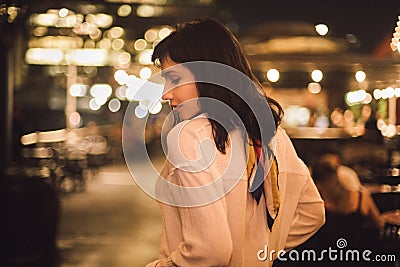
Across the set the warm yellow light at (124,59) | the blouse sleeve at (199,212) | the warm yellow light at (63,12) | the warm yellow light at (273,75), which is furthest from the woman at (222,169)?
the warm yellow light at (63,12)

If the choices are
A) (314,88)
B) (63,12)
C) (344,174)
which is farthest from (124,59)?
(344,174)

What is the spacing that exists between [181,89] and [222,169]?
31 centimetres

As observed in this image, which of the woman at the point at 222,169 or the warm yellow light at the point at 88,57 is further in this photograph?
the warm yellow light at the point at 88,57

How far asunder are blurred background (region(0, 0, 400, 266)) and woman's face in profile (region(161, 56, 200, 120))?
3.97 feet

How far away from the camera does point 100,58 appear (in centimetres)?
354

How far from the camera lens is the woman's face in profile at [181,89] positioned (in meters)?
2.14

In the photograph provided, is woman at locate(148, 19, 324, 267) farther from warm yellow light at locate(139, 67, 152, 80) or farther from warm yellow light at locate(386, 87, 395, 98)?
warm yellow light at locate(386, 87, 395, 98)

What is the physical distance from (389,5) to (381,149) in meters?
0.73

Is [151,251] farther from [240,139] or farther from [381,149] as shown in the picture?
[240,139]

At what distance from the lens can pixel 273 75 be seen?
3.39 metres

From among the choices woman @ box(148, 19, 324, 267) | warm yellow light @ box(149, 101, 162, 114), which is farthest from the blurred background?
woman @ box(148, 19, 324, 267)

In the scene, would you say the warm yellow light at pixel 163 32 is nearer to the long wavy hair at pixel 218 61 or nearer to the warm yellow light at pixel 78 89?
the warm yellow light at pixel 78 89

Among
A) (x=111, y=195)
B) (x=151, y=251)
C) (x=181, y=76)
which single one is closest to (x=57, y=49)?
(x=111, y=195)

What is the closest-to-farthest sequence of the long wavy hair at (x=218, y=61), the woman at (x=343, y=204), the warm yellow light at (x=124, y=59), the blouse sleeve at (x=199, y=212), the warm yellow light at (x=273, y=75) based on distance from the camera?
the blouse sleeve at (x=199, y=212) → the long wavy hair at (x=218, y=61) → the warm yellow light at (x=273, y=75) → the warm yellow light at (x=124, y=59) → the woman at (x=343, y=204)
